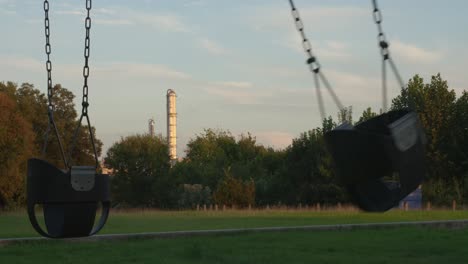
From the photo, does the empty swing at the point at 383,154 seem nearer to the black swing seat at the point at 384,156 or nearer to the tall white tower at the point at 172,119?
the black swing seat at the point at 384,156

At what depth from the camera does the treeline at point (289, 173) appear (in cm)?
4912

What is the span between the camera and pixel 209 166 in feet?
215

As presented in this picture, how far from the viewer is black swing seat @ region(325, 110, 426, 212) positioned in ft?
18.9

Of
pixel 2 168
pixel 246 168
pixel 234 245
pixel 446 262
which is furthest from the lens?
pixel 246 168

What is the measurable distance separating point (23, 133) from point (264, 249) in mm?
28850

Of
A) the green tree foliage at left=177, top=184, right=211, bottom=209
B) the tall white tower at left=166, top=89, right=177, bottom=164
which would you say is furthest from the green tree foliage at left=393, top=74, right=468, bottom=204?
Answer: the tall white tower at left=166, top=89, right=177, bottom=164

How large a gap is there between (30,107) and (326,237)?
113 feet

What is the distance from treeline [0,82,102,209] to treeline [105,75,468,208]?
11.7 ft

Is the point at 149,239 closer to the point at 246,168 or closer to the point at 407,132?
the point at 407,132

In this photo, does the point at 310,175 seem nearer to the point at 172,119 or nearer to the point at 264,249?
the point at 172,119

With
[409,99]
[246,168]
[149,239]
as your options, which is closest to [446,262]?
[149,239]

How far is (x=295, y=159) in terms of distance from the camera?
180ft

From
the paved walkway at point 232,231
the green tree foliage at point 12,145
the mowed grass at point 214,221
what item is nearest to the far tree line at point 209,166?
the green tree foliage at point 12,145

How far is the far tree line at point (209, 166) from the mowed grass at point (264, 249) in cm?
2141
